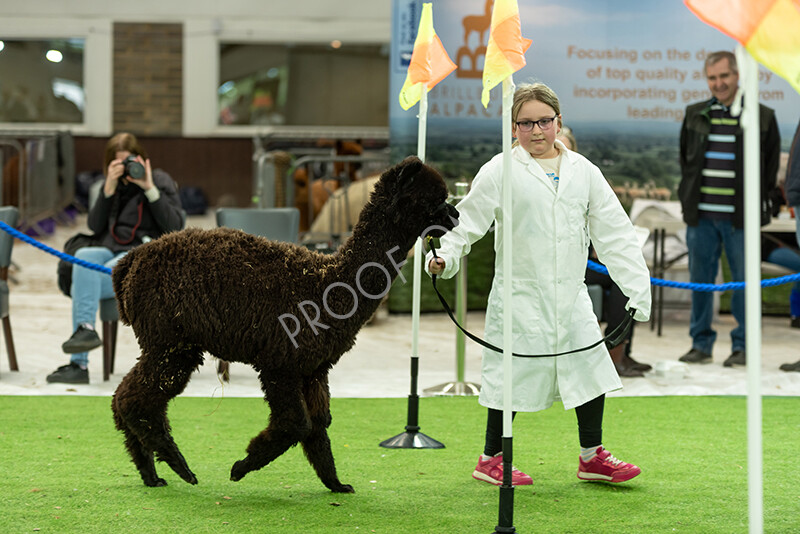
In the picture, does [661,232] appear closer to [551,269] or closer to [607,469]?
[607,469]

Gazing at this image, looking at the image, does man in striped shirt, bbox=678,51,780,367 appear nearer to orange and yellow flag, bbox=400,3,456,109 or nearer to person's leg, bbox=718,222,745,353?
person's leg, bbox=718,222,745,353

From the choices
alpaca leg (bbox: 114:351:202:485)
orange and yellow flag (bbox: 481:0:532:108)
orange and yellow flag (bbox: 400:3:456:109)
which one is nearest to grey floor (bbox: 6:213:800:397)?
alpaca leg (bbox: 114:351:202:485)

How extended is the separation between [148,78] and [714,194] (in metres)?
12.0

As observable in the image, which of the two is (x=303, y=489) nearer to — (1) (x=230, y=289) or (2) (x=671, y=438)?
(1) (x=230, y=289)

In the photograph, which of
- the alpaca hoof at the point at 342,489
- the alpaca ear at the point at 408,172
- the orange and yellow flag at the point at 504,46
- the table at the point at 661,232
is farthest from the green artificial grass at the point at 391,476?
the table at the point at 661,232

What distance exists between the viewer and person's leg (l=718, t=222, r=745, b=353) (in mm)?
7121

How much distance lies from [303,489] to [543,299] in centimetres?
124

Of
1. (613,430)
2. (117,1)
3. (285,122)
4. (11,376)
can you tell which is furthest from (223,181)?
(613,430)

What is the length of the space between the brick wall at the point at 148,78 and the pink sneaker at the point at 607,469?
1405 cm

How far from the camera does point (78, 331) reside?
19.5 ft

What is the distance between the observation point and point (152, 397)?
3.72m

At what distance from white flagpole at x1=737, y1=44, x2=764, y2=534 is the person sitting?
14.0ft

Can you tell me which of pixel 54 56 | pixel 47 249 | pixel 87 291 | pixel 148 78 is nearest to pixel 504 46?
pixel 47 249

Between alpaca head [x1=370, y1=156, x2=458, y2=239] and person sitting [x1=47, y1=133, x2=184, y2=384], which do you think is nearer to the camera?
alpaca head [x1=370, y1=156, x2=458, y2=239]
